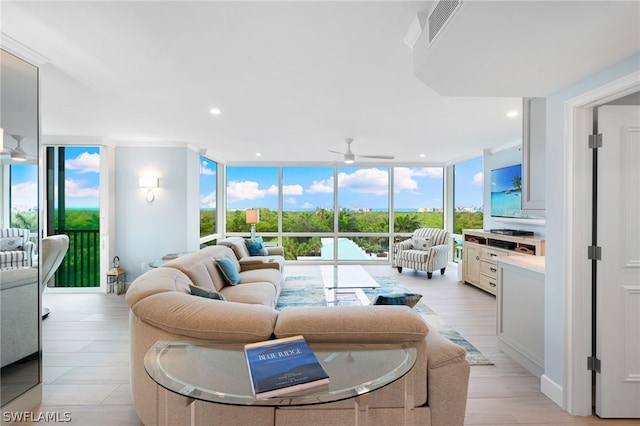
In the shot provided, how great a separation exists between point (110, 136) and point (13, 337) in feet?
11.6

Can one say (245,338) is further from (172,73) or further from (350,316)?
(172,73)

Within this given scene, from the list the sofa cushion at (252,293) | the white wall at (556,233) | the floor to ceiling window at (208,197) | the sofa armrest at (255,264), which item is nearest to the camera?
the white wall at (556,233)

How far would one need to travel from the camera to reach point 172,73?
2.51 m

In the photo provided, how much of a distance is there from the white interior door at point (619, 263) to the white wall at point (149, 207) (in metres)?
5.15

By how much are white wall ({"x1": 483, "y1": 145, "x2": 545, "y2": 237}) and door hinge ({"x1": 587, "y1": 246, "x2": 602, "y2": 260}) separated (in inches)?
106

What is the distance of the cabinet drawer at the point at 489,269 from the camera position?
463 cm

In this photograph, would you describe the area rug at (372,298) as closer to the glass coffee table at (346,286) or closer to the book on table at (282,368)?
the glass coffee table at (346,286)

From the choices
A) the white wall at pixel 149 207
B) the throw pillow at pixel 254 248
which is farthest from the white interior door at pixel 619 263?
the white wall at pixel 149 207

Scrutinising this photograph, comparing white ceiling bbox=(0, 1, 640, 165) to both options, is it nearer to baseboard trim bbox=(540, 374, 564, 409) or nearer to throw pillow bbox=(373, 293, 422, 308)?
throw pillow bbox=(373, 293, 422, 308)

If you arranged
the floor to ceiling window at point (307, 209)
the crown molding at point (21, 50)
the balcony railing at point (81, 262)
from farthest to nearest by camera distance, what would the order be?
the floor to ceiling window at point (307, 209) < the balcony railing at point (81, 262) < the crown molding at point (21, 50)

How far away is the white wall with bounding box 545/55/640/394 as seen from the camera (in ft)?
6.95

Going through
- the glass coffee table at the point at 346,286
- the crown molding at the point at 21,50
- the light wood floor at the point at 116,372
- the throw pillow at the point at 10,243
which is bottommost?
the light wood floor at the point at 116,372

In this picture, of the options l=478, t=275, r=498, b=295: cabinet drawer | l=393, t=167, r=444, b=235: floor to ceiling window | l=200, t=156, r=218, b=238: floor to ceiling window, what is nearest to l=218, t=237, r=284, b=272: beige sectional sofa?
l=200, t=156, r=218, b=238: floor to ceiling window

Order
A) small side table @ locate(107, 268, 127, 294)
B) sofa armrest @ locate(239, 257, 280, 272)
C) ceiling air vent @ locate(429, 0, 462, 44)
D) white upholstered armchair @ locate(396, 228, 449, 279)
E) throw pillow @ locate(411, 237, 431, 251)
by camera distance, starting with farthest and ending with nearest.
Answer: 1. throw pillow @ locate(411, 237, 431, 251)
2. white upholstered armchair @ locate(396, 228, 449, 279)
3. small side table @ locate(107, 268, 127, 294)
4. sofa armrest @ locate(239, 257, 280, 272)
5. ceiling air vent @ locate(429, 0, 462, 44)
